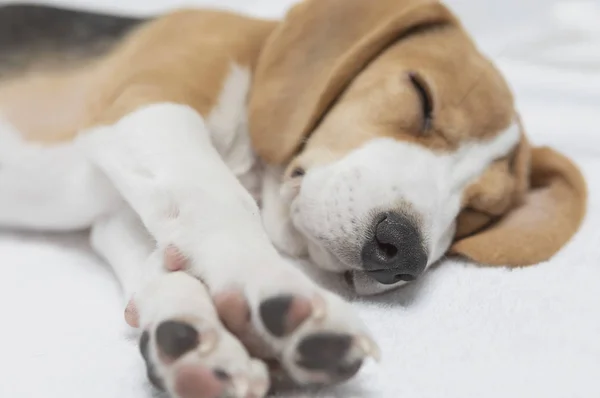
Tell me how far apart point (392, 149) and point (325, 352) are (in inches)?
26.3

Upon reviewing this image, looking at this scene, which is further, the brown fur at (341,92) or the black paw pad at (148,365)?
the brown fur at (341,92)

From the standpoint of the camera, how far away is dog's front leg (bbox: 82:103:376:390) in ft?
3.20

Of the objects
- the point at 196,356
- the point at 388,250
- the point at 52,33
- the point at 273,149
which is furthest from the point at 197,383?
the point at 52,33

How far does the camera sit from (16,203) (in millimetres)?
1784

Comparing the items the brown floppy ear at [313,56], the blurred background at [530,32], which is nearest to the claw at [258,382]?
the brown floppy ear at [313,56]

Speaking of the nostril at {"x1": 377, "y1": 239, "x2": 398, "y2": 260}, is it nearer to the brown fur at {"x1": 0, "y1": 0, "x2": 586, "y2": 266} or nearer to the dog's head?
the dog's head

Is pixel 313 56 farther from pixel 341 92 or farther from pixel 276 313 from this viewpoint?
pixel 276 313

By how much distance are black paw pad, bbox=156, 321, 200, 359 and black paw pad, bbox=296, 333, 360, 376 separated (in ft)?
0.46

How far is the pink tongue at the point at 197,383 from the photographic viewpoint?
36.0 inches

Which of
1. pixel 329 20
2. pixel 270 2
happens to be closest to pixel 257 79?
pixel 329 20

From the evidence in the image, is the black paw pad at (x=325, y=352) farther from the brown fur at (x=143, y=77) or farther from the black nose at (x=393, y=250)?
the brown fur at (x=143, y=77)

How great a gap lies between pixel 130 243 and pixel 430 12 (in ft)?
2.86

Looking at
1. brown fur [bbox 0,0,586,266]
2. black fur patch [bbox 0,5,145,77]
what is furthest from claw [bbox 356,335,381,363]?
black fur patch [bbox 0,5,145,77]

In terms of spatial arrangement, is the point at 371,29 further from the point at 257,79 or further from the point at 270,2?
the point at 270,2
